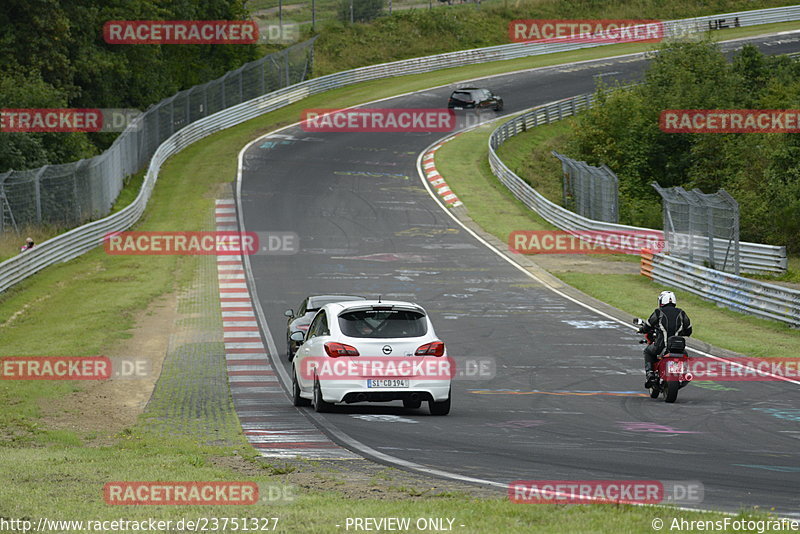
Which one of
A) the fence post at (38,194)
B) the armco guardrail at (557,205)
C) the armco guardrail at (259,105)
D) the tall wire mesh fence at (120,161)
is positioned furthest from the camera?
the tall wire mesh fence at (120,161)

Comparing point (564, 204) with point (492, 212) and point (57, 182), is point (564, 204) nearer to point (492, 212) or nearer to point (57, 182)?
point (492, 212)

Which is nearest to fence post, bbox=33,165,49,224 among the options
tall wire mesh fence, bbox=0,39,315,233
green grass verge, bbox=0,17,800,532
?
tall wire mesh fence, bbox=0,39,315,233

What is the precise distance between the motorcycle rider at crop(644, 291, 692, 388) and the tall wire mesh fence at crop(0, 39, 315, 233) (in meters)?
21.2

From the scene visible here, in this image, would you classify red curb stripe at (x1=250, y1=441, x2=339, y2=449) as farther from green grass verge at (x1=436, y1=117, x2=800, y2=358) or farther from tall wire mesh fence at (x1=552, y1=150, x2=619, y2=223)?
tall wire mesh fence at (x1=552, y1=150, x2=619, y2=223)

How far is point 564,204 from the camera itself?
46.9 m

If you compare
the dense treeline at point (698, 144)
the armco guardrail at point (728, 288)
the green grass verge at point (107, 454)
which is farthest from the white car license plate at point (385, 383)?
the dense treeline at point (698, 144)

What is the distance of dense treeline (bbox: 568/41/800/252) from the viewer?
38.9 meters

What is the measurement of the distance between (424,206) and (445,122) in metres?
19.1

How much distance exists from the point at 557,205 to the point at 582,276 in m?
11.4

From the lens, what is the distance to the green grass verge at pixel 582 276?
75.1ft

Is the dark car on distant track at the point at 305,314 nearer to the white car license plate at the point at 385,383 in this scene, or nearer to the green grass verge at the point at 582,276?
the white car license plate at the point at 385,383

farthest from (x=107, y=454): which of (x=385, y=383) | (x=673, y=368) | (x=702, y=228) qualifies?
(x=702, y=228)

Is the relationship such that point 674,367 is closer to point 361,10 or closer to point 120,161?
point 120,161

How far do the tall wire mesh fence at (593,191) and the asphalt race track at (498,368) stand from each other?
539cm
